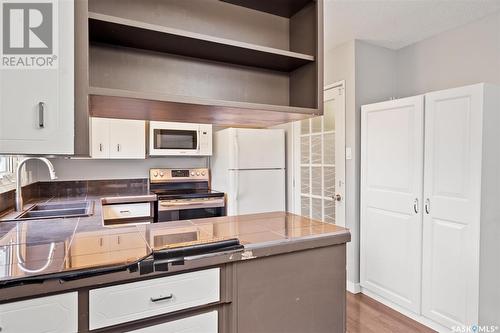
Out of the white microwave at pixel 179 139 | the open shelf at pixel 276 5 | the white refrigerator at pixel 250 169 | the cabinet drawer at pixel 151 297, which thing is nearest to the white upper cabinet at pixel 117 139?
the white microwave at pixel 179 139

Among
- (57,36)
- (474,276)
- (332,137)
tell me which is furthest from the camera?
(332,137)

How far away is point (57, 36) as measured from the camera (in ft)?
3.73

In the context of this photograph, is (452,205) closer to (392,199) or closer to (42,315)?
(392,199)

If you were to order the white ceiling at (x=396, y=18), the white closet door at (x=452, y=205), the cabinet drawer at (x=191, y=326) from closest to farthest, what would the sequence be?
the cabinet drawer at (x=191, y=326) → the white closet door at (x=452, y=205) → the white ceiling at (x=396, y=18)

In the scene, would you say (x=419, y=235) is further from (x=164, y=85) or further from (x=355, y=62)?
(x=164, y=85)

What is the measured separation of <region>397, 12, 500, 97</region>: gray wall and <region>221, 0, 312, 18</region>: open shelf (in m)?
1.70

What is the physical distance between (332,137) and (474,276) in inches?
65.5

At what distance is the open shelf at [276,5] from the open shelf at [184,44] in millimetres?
321

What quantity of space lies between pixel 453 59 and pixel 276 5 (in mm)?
1839

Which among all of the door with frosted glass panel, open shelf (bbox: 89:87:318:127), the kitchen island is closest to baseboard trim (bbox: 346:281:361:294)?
the door with frosted glass panel

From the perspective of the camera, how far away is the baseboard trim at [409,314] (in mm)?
2223

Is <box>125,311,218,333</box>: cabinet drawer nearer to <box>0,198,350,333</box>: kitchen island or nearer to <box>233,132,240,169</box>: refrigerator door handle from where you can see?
<box>0,198,350,333</box>: kitchen island

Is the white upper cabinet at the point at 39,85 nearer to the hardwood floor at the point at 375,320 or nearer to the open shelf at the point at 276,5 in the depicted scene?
the open shelf at the point at 276,5

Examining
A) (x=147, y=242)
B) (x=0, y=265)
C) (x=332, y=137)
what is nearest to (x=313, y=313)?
(x=147, y=242)
